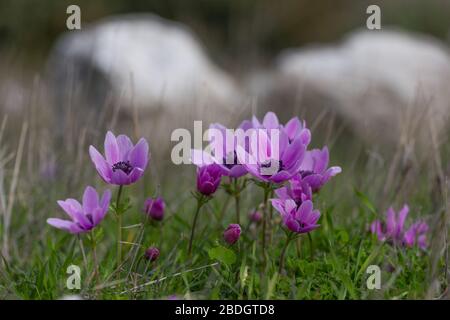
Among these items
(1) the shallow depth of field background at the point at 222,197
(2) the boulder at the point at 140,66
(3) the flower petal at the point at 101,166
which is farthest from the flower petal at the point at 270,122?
(2) the boulder at the point at 140,66

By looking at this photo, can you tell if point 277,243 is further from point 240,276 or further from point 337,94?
point 337,94

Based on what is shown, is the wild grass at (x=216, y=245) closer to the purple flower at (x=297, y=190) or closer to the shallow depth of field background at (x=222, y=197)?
the shallow depth of field background at (x=222, y=197)

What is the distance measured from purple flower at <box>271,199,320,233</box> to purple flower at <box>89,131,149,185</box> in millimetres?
314

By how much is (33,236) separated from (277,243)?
2.67 ft

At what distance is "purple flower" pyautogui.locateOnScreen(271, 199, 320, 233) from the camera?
1.55 m

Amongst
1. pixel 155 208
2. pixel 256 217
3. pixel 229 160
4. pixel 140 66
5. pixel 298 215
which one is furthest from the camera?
pixel 140 66

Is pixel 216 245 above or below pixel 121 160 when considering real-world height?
below

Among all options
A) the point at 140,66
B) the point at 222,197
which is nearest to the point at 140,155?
the point at 222,197

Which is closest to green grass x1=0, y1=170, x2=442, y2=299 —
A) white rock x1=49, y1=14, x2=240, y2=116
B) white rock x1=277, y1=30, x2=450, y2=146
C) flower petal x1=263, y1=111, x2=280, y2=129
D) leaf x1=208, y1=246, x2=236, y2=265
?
leaf x1=208, y1=246, x2=236, y2=265

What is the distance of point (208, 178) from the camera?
5.35 feet

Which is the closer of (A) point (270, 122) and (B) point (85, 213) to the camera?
(B) point (85, 213)

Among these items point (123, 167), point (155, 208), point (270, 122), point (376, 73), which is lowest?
point (155, 208)

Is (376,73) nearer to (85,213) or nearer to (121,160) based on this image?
(121,160)

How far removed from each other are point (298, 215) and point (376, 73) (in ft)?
13.0
